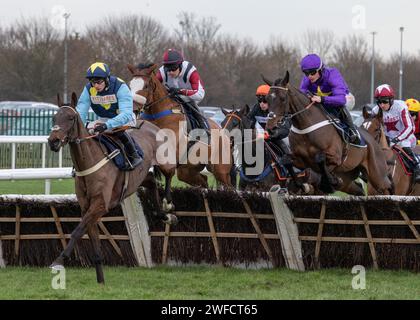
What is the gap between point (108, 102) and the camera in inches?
356

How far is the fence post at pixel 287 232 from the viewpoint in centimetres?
921

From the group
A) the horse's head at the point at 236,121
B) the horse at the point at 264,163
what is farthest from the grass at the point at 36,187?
the horse at the point at 264,163

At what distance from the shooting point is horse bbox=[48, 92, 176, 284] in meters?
8.09

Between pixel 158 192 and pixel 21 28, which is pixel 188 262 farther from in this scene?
pixel 21 28

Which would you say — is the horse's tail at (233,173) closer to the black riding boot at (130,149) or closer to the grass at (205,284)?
the grass at (205,284)

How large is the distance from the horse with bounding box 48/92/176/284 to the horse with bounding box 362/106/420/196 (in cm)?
404

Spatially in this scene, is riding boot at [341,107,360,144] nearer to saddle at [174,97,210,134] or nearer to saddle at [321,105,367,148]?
saddle at [321,105,367,148]

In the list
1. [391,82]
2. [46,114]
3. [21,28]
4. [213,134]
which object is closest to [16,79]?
[21,28]

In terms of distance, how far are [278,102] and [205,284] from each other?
2.37 m

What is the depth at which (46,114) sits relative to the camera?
27.1 meters

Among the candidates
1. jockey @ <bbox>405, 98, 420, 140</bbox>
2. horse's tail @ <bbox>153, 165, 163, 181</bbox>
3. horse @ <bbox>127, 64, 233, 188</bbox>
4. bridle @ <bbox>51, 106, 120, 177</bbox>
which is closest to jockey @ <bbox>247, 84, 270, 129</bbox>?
horse @ <bbox>127, 64, 233, 188</bbox>

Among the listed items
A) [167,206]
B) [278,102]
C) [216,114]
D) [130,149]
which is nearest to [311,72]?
[278,102]

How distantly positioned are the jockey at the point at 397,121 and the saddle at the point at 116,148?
4166mm

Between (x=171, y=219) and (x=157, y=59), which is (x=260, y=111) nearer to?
(x=171, y=219)
